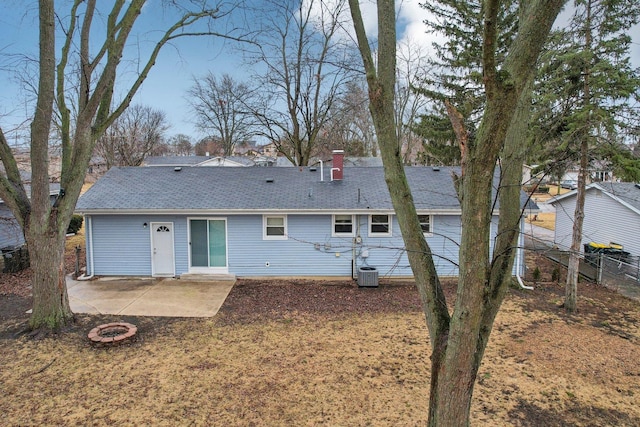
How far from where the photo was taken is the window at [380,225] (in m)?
11.8

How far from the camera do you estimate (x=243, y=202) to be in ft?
38.4

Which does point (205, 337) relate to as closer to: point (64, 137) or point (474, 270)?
point (64, 137)

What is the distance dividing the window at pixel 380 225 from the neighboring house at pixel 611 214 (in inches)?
251

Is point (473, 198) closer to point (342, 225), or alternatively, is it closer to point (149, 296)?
point (342, 225)

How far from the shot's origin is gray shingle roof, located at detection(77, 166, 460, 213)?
11523 mm

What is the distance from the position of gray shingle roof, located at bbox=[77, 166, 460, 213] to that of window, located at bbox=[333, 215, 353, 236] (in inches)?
16.2

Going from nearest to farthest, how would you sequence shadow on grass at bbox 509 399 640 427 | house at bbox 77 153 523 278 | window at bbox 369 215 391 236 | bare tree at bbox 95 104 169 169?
shadow on grass at bbox 509 399 640 427
house at bbox 77 153 523 278
window at bbox 369 215 391 236
bare tree at bbox 95 104 169 169

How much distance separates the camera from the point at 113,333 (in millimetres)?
7426

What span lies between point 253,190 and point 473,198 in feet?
34.3

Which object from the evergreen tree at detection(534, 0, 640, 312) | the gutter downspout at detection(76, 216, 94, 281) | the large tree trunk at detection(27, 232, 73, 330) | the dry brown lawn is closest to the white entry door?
the gutter downspout at detection(76, 216, 94, 281)

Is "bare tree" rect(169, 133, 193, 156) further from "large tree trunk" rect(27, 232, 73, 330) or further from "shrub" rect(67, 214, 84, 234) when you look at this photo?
"large tree trunk" rect(27, 232, 73, 330)

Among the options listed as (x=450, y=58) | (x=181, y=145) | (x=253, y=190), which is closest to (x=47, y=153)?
(x=253, y=190)

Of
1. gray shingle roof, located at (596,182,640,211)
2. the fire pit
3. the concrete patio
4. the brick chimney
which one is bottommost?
the concrete patio

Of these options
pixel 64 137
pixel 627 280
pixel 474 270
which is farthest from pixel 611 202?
pixel 64 137
